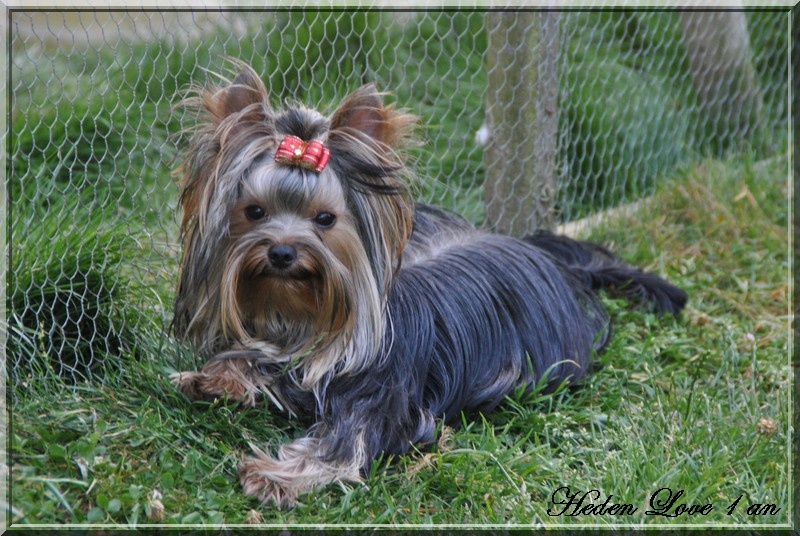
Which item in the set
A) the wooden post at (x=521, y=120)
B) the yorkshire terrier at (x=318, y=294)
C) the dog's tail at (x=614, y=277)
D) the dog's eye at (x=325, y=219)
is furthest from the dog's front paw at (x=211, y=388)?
the wooden post at (x=521, y=120)

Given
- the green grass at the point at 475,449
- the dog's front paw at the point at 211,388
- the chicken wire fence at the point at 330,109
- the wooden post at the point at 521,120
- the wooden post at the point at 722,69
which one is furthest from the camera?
the wooden post at the point at 722,69

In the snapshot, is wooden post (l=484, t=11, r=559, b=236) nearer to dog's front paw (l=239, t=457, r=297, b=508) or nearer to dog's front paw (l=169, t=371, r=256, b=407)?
dog's front paw (l=169, t=371, r=256, b=407)

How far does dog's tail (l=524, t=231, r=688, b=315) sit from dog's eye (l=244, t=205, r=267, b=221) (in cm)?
178

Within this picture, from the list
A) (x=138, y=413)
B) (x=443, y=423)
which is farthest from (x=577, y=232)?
(x=138, y=413)

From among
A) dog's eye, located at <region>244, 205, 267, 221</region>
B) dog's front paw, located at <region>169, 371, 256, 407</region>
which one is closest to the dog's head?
dog's eye, located at <region>244, 205, 267, 221</region>

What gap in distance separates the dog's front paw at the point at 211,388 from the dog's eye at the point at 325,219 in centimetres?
62

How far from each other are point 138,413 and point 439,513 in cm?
103

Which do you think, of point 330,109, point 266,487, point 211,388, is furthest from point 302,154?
point 330,109

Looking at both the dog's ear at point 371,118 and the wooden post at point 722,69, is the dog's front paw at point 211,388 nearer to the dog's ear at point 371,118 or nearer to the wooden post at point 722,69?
the dog's ear at point 371,118

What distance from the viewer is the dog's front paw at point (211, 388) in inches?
128

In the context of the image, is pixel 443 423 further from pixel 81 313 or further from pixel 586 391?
pixel 81 313

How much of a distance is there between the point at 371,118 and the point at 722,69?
13.5 feet

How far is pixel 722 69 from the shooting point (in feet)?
21.5

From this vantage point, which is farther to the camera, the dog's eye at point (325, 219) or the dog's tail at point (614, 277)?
the dog's tail at point (614, 277)
